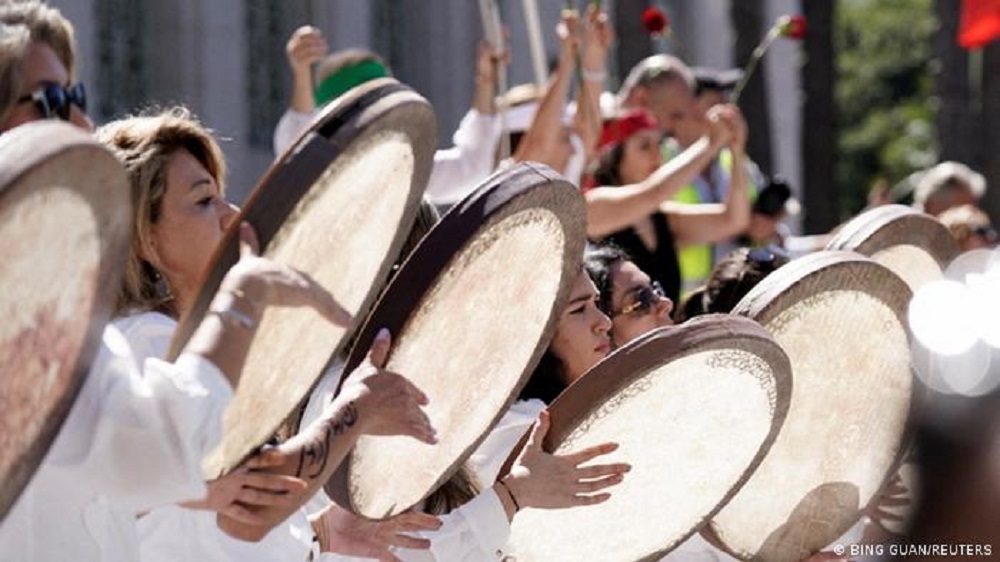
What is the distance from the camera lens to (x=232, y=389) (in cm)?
309

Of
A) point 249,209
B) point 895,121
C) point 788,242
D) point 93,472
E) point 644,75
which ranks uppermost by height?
point 249,209

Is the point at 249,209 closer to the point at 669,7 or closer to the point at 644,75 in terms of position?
the point at 644,75

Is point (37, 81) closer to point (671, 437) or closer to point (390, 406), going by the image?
point (390, 406)

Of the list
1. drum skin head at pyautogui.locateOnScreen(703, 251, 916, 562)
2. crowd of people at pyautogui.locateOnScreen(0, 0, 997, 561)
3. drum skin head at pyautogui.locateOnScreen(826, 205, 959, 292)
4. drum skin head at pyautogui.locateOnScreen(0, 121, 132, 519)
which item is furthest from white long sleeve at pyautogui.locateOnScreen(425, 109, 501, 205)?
drum skin head at pyautogui.locateOnScreen(0, 121, 132, 519)

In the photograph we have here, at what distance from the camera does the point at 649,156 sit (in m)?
7.27

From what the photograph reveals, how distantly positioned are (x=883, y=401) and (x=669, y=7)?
16.3 m

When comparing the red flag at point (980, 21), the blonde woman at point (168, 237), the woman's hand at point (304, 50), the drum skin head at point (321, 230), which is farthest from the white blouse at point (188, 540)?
the red flag at point (980, 21)

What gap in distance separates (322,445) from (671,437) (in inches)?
37.7

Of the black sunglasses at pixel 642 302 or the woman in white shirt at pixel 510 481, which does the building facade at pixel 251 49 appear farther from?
the woman in white shirt at pixel 510 481

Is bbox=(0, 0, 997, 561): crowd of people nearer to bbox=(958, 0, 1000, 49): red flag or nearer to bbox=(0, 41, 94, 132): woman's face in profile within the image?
bbox=(0, 41, 94, 132): woman's face in profile

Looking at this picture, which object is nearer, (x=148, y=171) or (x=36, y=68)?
(x=36, y=68)

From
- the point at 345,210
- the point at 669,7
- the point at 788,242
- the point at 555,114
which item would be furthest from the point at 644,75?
the point at 669,7

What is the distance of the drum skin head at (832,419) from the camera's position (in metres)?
4.48

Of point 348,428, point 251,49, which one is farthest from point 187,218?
point 251,49
